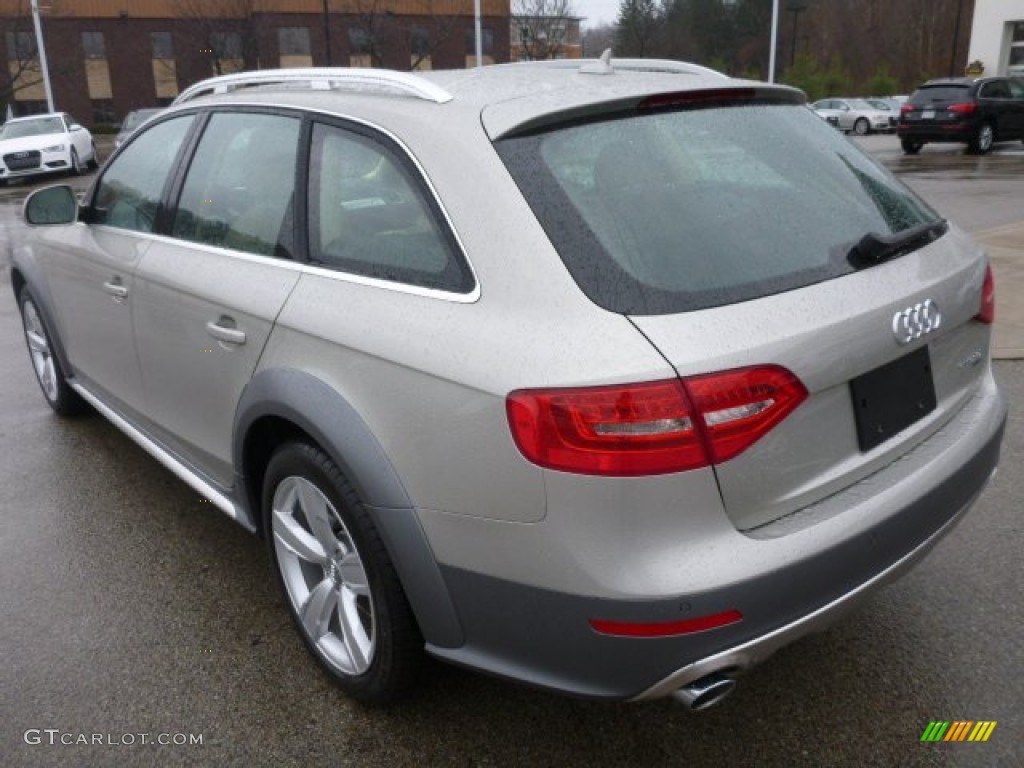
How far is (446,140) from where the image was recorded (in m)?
2.28

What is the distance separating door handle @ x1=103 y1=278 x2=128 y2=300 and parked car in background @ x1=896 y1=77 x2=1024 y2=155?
73.2ft

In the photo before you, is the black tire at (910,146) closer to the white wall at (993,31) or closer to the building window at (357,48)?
the white wall at (993,31)

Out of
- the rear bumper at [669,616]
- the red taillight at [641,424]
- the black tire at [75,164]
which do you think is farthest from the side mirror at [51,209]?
the black tire at [75,164]

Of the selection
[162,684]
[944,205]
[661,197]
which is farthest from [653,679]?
[944,205]

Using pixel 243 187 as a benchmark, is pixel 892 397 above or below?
below

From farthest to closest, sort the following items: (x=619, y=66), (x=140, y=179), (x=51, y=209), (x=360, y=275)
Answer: (x=51, y=209) → (x=140, y=179) → (x=619, y=66) → (x=360, y=275)

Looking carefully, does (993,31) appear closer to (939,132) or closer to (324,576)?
(939,132)

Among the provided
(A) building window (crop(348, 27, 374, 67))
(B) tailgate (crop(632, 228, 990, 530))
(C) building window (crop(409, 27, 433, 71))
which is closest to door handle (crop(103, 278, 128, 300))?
(B) tailgate (crop(632, 228, 990, 530))

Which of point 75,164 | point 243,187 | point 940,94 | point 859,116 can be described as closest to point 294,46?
point 859,116

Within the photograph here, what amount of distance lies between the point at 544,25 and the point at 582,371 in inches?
1913

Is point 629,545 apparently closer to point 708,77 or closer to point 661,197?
point 661,197

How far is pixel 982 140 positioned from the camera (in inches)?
870

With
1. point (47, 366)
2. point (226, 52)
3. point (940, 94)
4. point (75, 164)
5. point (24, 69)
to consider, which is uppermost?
point (226, 52)

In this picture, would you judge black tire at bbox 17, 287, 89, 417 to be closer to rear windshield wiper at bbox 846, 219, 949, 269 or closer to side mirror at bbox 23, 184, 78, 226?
side mirror at bbox 23, 184, 78, 226
